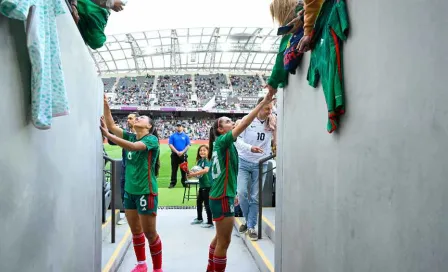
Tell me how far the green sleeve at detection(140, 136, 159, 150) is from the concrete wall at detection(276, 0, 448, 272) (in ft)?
6.27

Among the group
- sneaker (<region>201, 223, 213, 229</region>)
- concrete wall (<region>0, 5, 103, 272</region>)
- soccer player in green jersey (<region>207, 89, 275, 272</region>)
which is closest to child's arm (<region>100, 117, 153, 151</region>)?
concrete wall (<region>0, 5, 103, 272</region>)

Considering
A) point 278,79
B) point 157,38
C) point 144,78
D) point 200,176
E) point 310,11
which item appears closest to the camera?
point 310,11

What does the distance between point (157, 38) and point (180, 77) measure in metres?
14.4

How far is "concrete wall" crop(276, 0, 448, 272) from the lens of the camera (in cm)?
96

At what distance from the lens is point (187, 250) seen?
4.66 m

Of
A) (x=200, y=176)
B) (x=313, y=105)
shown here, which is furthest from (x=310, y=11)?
(x=200, y=176)

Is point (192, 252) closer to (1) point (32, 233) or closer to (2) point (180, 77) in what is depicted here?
(1) point (32, 233)

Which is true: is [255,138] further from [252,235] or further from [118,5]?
[118,5]

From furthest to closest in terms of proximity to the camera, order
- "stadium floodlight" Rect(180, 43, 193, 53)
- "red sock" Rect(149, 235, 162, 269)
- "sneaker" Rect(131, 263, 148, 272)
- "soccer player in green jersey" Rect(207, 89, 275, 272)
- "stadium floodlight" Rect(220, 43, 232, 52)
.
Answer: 1. "stadium floodlight" Rect(220, 43, 232, 52)
2. "stadium floodlight" Rect(180, 43, 193, 53)
3. "sneaker" Rect(131, 263, 148, 272)
4. "red sock" Rect(149, 235, 162, 269)
5. "soccer player in green jersey" Rect(207, 89, 275, 272)

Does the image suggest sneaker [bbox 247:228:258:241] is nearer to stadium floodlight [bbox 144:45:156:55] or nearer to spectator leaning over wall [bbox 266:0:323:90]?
spectator leaning over wall [bbox 266:0:323:90]

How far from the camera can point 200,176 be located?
5.63 metres

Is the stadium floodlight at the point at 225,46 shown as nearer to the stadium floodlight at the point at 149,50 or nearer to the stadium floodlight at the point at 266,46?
the stadium floodlight at the point at 266,46

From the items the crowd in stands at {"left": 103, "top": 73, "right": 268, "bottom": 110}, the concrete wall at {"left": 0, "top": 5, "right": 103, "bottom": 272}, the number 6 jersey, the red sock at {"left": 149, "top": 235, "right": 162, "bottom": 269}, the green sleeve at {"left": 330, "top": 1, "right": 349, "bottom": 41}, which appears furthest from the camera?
the crowd in stands at {"left": 103, "top": 73, "right": 268, "bottom": 110}

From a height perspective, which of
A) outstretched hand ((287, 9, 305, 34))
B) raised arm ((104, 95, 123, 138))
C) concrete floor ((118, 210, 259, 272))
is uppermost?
outstretched hand ((287, 9, 305, 34))
